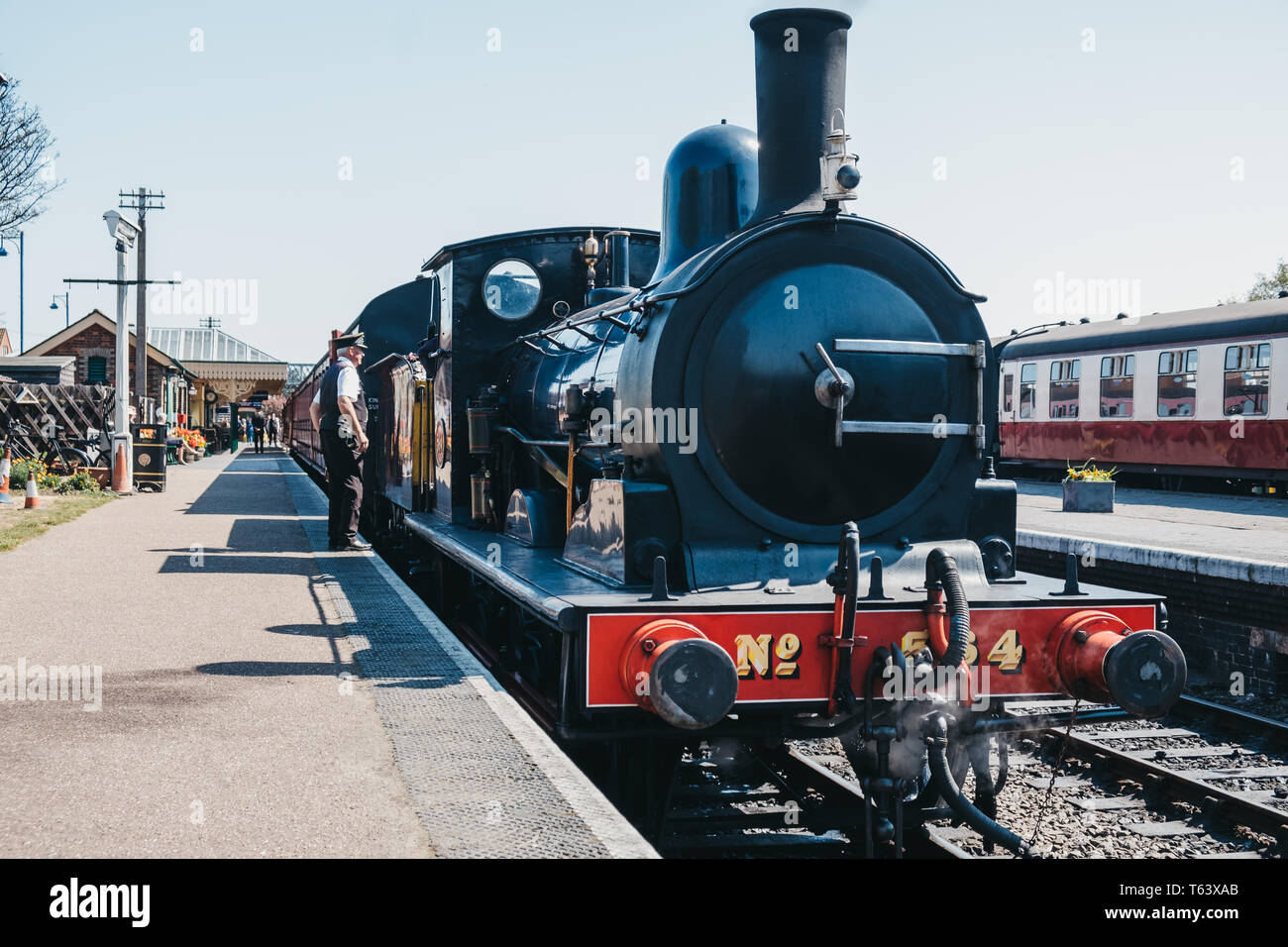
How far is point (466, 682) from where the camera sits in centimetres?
515

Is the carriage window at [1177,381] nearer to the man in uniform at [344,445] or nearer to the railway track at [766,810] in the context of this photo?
the man in uniform at [344,445]

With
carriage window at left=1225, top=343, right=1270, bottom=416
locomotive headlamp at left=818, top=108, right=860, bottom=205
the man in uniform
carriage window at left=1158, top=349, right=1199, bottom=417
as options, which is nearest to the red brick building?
the man in uniform

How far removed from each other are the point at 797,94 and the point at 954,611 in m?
2.27

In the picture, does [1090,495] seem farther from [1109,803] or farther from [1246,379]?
[1109,803]

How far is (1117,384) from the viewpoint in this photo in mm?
19453

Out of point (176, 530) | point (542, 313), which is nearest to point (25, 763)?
point (542, 313)

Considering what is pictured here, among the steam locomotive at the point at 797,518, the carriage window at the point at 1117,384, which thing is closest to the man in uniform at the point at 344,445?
the steam locomotive at the point at 797,518

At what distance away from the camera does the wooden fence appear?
69.3 ft

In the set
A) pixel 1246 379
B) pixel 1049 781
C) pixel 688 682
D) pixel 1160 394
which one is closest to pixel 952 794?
pixel 688 682
